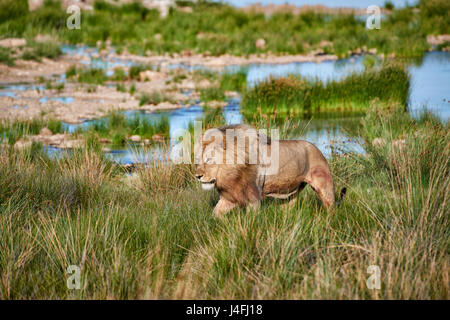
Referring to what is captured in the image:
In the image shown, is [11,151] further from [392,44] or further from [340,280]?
[392,44]

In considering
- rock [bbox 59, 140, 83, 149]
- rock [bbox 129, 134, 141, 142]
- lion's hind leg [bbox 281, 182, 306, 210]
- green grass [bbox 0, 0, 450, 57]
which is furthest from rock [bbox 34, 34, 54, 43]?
lion's hind leg [bbox 281, 182, 306, 210]

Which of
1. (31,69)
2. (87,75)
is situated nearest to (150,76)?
(87,75)

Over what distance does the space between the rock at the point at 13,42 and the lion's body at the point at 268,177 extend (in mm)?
19204

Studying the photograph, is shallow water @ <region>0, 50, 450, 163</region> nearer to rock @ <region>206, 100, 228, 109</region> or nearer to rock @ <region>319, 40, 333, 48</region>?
rock @ <region>206, 100, 228, 109</region>

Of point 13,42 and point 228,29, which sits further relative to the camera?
point 228,29

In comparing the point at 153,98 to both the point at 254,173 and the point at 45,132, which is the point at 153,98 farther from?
the point at 254,173

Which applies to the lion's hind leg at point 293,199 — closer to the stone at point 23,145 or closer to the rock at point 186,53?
the stone at point 23,145

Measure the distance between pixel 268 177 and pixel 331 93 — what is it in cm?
1043

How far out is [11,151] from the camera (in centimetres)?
763

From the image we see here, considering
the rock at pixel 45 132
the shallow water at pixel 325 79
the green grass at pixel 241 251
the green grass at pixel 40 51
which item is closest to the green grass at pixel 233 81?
the shallow water at pixel 325 79

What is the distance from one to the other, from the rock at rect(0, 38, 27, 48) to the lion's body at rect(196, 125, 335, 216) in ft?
63.0

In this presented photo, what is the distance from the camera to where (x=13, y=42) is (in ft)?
73.1

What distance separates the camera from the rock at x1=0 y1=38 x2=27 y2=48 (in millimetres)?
21728

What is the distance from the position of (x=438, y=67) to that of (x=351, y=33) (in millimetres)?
9629
